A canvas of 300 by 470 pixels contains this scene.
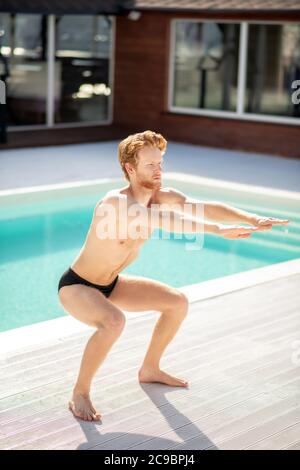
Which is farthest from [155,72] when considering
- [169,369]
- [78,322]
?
[169,369]

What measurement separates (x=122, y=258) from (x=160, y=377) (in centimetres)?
74

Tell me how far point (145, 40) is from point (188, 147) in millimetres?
2302

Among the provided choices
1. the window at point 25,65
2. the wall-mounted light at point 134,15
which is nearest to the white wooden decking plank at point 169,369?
the window at point 25,65

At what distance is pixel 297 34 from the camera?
1480 centimetres

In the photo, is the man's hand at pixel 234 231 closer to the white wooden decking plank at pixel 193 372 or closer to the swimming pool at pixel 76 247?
the white wooden decking plank at pixel 193 372

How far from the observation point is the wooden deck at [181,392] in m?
3.90

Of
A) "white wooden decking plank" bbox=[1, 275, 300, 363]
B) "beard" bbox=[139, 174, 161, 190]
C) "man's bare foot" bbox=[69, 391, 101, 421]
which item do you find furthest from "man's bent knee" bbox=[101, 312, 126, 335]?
"white wooden decking plank" bbox=[1, 275, 300, 363]

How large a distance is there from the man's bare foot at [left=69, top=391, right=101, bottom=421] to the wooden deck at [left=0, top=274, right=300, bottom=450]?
3 centimetres

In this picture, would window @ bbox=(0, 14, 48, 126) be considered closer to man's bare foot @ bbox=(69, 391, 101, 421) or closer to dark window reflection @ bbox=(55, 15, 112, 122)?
dark window reflection @ bbox=(55, 15, 112, 122)

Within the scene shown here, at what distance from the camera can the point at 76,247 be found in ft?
30.7

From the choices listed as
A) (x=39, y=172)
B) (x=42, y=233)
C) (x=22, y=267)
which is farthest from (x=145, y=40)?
(x=22, y=267)

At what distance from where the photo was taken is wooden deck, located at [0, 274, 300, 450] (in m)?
3.90

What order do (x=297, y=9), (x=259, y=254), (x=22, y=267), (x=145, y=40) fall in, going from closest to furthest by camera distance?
1. (x=22, y=267)
2. (x=259, y=254)
3. (x=297, y=9)
4. (x=145, y=40)
